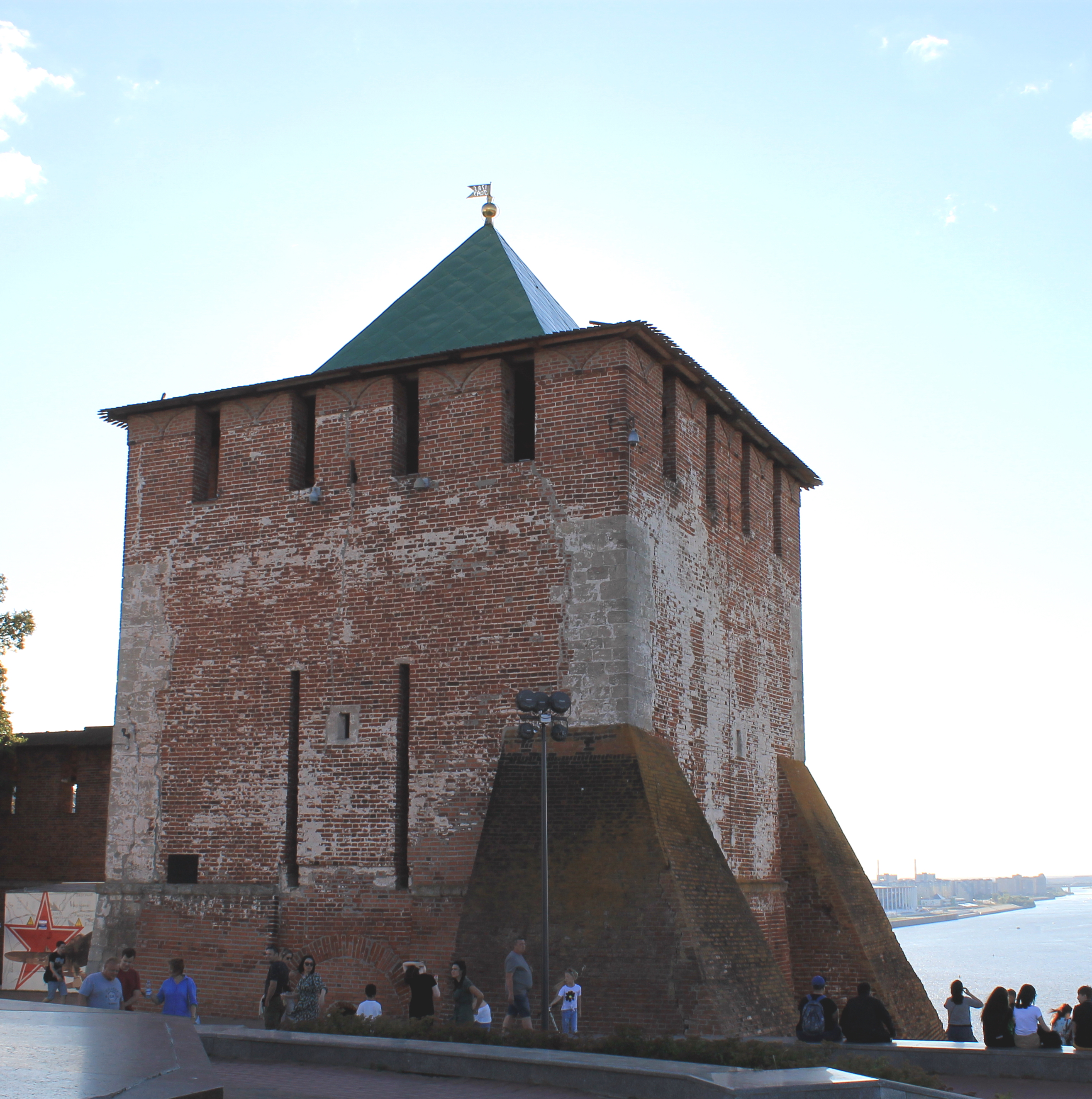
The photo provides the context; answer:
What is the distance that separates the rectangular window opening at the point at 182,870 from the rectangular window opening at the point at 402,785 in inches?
120

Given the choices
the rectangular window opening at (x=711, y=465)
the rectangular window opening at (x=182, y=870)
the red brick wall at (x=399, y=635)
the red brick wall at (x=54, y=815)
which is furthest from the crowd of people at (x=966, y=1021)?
the red brick wall at (x=54, y=815)

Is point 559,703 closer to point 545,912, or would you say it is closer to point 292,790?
point 545,912

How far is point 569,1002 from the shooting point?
12.2 meters

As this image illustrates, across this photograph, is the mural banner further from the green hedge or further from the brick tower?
the green hedge

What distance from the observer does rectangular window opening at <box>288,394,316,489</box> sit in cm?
1706

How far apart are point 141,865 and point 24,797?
358 inches

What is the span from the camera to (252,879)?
52.0 ft

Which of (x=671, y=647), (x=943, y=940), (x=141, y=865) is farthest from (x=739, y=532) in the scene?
(x=943, y=940)

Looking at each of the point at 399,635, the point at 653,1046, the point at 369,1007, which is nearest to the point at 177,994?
the point at 369,1007

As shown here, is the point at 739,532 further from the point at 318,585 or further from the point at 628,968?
the point at 628,968

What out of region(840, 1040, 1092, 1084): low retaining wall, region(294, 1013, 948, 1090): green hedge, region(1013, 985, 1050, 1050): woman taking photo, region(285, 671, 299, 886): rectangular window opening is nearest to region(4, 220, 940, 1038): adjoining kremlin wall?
region(285, 671, 299, 886): rectangular window opening

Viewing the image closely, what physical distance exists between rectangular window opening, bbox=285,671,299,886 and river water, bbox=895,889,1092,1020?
1317 inches

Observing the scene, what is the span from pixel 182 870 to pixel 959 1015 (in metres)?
9.80

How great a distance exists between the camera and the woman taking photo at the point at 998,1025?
1166 centimetres
